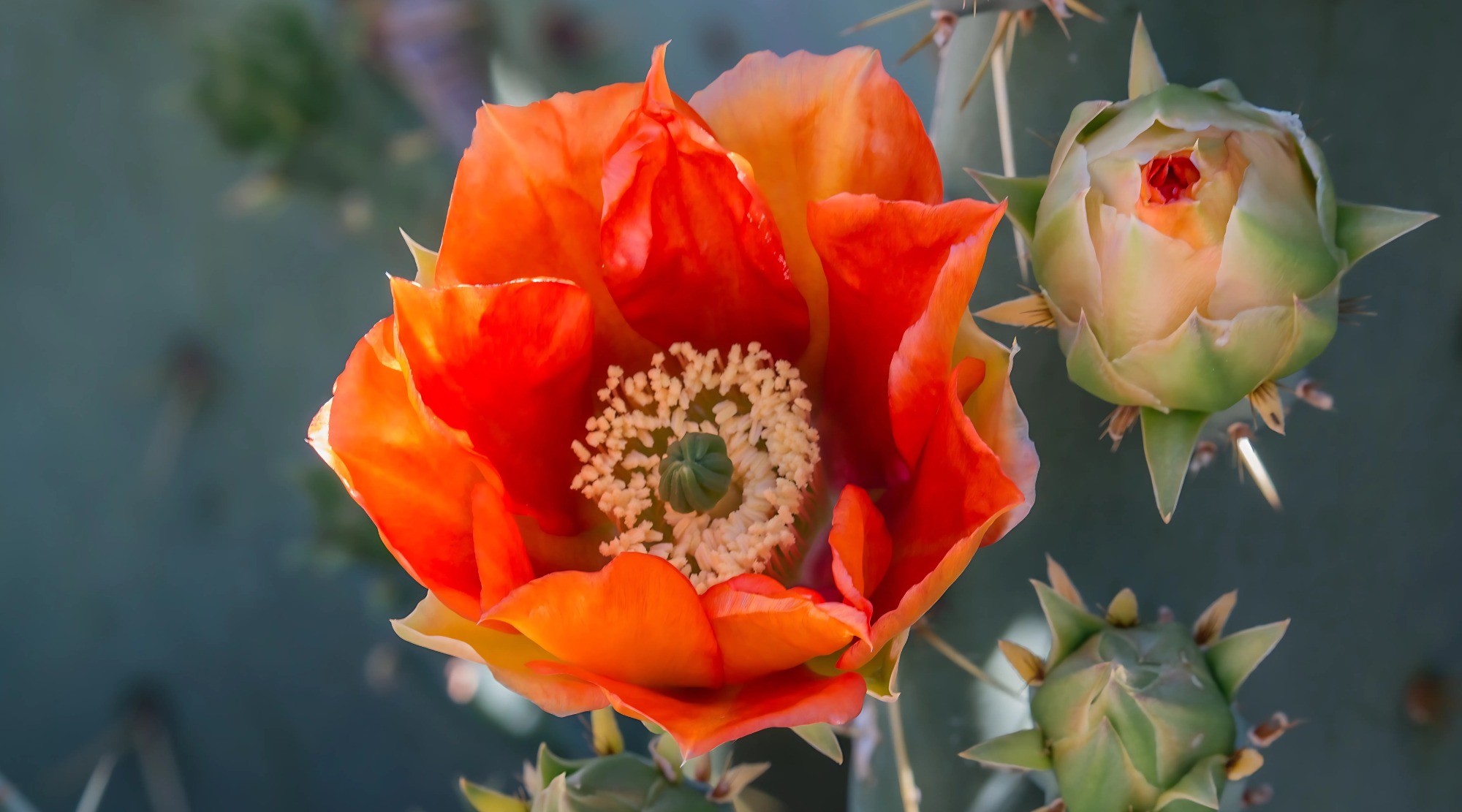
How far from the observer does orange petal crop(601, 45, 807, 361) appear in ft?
2.22

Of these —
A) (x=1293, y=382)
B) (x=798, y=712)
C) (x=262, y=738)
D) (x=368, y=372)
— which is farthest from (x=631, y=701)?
(x=262, y=738)

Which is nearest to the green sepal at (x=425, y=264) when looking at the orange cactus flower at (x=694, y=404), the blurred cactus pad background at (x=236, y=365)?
the orange cactus flower at (x=694, y=404)

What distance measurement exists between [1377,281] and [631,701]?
643 mm

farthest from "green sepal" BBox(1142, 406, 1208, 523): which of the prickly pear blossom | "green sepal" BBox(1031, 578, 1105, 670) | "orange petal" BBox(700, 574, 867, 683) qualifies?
"orange petal" BBox(700, 574, 867, 683)

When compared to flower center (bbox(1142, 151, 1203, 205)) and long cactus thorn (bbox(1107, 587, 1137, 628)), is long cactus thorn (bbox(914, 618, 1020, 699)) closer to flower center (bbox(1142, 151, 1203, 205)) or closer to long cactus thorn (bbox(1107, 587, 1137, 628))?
long cactus thorn (bbox(1107, 587, 1137, 628))

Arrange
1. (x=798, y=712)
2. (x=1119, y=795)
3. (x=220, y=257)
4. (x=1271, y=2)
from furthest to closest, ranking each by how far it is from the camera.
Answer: (x=220, y=257) → (x=1271, y=2) → (x=1119, y=795) → (x=798, y=712)

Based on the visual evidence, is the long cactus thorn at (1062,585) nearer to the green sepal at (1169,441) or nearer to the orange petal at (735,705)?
the green sepal at (1169,441)

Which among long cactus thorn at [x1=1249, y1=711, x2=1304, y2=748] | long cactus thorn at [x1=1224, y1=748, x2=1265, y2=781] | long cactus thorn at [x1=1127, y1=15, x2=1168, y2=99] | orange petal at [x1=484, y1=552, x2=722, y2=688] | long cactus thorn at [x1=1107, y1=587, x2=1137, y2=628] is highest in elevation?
long cactus thorn at [x1=1127, y1=15, x2=1168, y2=99]

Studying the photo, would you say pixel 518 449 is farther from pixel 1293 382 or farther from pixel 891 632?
pixel 1293 382

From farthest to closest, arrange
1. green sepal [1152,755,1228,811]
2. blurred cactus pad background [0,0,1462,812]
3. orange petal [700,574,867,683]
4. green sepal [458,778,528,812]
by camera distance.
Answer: blurred cactus pad background [0,0,1462,812] → green sepal [458,778,528,812] → green sepal [1152,755,1228,811] → orange petal [700,574,867,683]

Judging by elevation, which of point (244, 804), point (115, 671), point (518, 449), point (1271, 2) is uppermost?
point (1271, 2)

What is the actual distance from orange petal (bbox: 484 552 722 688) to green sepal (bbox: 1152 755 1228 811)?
28 cm

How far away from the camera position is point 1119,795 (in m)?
0.68

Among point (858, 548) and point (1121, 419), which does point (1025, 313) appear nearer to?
point (1121, 419)
